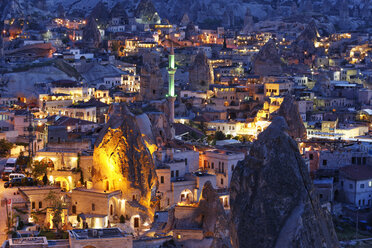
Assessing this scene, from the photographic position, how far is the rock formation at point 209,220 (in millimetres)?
30375

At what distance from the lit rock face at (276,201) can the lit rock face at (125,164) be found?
13.4 meters

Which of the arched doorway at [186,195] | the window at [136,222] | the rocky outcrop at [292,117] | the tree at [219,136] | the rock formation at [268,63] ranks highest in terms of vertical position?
the rock formation at [268,63]

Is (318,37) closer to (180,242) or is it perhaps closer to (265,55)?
(265,55)

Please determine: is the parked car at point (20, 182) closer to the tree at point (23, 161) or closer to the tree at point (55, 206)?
the tree at point (55, 206)

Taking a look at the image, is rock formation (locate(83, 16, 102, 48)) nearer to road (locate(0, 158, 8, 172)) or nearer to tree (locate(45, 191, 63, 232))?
road (locate(0, 158, 8, 172))

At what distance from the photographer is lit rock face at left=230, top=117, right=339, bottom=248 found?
2434cm

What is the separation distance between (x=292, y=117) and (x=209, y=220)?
29483 mm

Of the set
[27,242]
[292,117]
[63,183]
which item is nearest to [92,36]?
[292,117]

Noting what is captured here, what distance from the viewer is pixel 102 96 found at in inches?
2810

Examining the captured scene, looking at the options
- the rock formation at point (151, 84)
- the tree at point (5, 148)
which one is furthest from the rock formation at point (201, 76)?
the tree at point (5, 148)

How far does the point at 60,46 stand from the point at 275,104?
38.5 meters

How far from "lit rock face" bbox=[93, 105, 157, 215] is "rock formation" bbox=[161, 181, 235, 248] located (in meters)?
5.79

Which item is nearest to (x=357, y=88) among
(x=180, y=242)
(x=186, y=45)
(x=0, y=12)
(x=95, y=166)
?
(x=186, y=45)

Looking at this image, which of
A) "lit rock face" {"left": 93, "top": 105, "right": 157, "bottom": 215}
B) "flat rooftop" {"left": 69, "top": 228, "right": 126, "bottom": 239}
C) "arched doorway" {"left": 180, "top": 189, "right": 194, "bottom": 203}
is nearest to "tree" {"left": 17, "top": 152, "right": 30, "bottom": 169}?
"lit rock face" {"left": 93, "top": 105, "right": 157, "bottom": 215}
